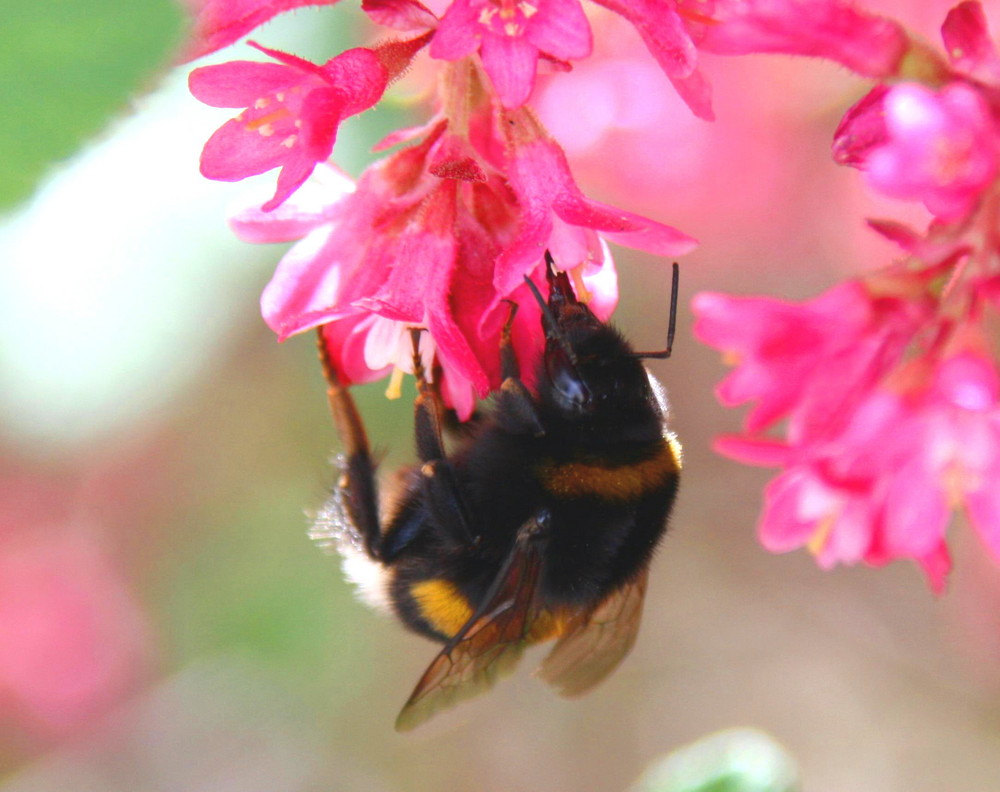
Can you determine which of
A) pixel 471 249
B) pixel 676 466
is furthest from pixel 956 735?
pixel 471 249

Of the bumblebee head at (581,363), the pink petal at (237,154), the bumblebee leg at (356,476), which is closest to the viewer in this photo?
the pink petal at (237,154)

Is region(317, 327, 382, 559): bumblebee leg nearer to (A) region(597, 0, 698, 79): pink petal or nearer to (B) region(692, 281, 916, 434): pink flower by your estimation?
(A) region(597, 0, 698, 79): pink petal

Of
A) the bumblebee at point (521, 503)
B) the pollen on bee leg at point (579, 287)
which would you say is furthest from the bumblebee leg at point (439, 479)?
the pollen on bee leg at point (579, 287)

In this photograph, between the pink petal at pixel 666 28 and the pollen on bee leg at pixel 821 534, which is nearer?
the pollen on bee leg at pixel 821 534

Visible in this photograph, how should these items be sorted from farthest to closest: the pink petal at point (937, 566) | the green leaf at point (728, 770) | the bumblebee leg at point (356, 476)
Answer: the green leaf at point (728, 770), the bumblebee leg at point (356, 476), the pink petal at point (937, 566)

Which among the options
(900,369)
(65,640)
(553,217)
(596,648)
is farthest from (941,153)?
(65,640)

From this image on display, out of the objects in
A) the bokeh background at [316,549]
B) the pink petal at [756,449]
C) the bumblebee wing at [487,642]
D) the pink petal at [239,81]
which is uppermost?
the pink petal at [239,81]

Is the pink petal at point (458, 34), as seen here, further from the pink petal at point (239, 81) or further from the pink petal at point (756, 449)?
the pink petal at point (756, 449)

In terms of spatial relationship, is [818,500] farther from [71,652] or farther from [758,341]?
[71,652]
